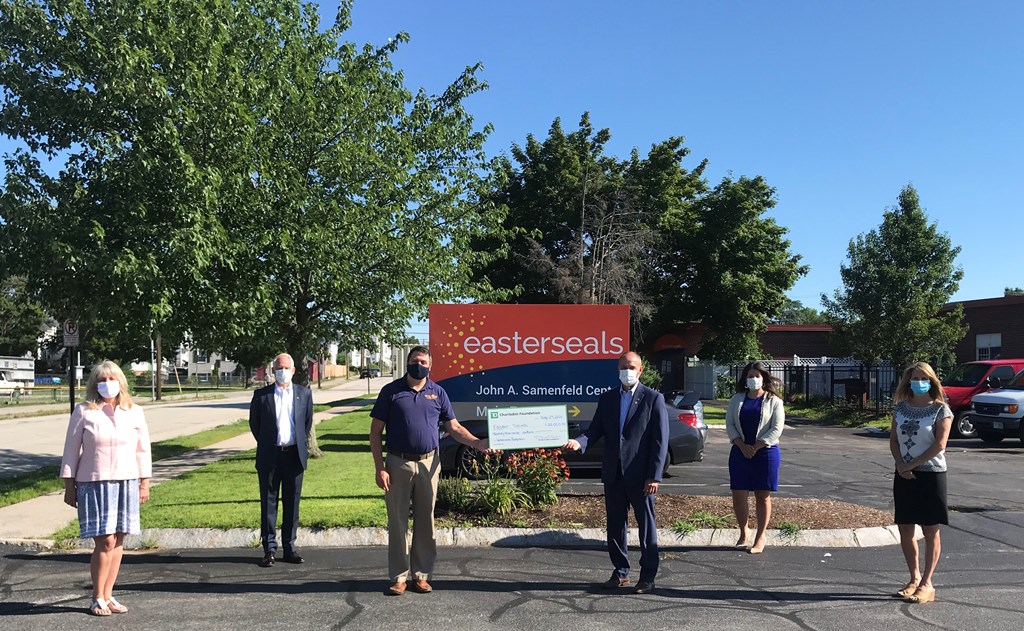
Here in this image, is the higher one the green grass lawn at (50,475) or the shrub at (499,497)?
the shrub at (499,497)

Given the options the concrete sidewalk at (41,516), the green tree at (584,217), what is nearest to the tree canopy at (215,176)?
the concrete sidewalk at (41,516)

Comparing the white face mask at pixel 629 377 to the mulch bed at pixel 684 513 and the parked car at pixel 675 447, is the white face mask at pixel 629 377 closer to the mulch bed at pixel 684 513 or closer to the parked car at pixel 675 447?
the mulch bed at pixel 684 513

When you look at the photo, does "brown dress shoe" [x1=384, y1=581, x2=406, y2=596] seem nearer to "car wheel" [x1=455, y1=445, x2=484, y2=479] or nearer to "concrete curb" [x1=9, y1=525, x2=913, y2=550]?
"concrete curb" [x1=9, y1=525, x2=913, y2=550]

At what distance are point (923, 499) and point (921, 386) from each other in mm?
847

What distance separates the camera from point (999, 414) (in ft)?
58.4

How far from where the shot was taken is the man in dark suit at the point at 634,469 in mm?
6000

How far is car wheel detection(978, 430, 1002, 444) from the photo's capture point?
18.2m

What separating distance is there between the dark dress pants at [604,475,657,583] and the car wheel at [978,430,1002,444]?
52.5 feet

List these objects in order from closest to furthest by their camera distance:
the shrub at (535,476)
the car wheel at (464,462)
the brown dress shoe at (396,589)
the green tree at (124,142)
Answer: the brown dress shoe at (396,589) → the shrub at (535,476) → the green tree at (124,142) → the car wheel at (464,462)

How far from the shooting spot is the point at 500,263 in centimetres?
2806

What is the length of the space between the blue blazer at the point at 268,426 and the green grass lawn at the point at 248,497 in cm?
126

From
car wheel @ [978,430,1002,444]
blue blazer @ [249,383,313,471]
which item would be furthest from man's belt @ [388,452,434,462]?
car wheel @ [978,430,1002,444]

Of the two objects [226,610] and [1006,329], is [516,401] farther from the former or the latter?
[1006,329]

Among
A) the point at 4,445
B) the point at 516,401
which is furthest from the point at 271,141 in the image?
the point at 4,445
